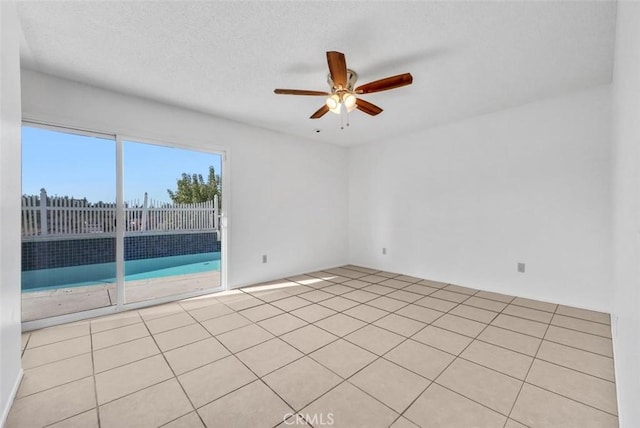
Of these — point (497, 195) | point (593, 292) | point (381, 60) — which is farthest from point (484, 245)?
point (381, 60)

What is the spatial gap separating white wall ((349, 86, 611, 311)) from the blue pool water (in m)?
3.19

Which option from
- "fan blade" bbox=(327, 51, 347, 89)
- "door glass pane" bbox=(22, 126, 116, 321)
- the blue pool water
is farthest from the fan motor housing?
the blue pool water

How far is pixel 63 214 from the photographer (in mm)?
2762

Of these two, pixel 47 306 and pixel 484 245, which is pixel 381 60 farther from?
pixel 47 306

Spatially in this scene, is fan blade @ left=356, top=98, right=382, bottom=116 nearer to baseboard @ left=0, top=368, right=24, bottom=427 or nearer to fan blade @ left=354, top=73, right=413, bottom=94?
fan blade @ left=354, top=73, right=413, bottom=94

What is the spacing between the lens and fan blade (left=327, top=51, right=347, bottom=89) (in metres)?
1.88

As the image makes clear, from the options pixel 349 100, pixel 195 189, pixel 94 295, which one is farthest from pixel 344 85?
pixel 94 295

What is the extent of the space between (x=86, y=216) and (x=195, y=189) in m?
1.23

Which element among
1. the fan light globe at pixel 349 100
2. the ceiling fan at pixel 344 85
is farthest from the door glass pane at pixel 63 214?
the fan light globe at pixel 349 100

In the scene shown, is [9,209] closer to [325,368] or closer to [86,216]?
[86,216]

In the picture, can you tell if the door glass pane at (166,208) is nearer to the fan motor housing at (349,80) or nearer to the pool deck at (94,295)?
the pool deck at (94,295)

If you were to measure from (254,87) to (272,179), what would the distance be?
5.49ft

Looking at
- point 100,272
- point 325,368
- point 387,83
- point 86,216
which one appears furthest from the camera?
point 100,272

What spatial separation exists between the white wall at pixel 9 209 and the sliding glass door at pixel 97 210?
127cm
